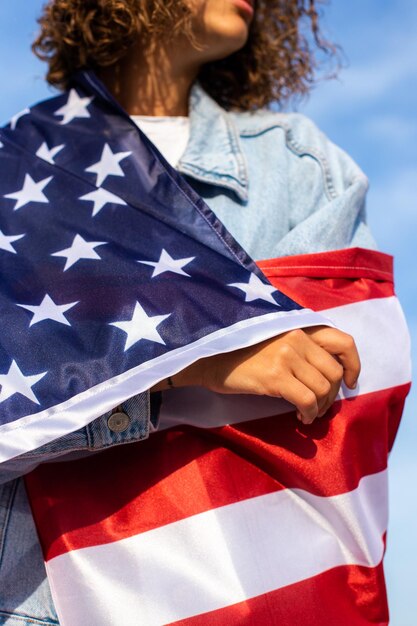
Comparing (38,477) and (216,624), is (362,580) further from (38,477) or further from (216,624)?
(38,477)

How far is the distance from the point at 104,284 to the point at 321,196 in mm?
705

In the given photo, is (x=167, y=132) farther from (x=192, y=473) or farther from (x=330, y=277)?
(x=192, y=473)

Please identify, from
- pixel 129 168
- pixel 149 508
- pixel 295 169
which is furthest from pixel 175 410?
pixel 295 169

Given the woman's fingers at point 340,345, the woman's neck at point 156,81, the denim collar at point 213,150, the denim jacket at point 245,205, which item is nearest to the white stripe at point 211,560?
the denim jacket at point 245,205

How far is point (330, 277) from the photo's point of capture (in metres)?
1.74

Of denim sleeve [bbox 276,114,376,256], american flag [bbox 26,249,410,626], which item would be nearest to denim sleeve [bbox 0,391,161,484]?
american flag [bbox 26,249,410,626]

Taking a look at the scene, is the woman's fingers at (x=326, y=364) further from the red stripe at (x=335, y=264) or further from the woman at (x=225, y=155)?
the red stripe at (x=335, y=264)

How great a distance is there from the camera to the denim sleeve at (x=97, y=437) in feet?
4.64

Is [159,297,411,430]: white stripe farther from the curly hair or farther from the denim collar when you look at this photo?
the curly hair

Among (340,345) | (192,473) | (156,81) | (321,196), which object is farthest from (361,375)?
(156,81)

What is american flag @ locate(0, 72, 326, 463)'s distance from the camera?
140 centimetres

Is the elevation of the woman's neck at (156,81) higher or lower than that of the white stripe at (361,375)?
higher

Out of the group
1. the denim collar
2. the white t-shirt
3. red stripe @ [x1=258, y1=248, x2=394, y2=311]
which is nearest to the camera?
red stripe @ [x1=258, y1=248, x2=394, y2=311]

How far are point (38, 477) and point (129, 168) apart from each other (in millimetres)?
722
